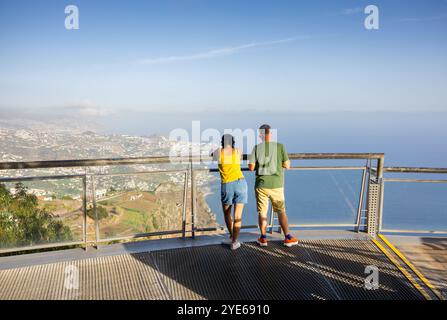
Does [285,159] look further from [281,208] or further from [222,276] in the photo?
[222,276]

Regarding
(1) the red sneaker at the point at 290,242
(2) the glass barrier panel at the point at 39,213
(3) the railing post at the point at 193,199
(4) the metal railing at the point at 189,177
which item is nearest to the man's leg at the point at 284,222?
(1) the red sneaker at the point at 290,242

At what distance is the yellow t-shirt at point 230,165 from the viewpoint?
15.3 feet

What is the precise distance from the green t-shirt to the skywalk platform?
973 millimetres

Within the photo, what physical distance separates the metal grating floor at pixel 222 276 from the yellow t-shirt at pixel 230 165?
40.7 inches

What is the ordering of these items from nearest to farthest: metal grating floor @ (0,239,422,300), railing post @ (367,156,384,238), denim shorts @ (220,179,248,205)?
1. metal grating floor @ (0,239,422,300)
2. denim shorts @ (220,179,248,205)
3. railing post @ (367,156,384,238)

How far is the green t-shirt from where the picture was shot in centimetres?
477

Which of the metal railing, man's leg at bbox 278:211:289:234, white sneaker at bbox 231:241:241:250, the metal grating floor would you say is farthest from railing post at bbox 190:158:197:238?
man's leg at bbox 278:211:289:234

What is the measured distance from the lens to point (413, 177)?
18.8 feet

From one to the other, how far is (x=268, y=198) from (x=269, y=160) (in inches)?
23.2

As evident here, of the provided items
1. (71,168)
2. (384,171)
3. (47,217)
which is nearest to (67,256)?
(47,217)

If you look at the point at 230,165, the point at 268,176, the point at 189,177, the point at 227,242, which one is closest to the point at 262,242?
the point at 227,242

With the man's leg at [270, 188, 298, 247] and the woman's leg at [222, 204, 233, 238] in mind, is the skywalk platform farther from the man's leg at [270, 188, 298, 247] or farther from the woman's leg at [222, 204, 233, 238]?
the woman's leg at [222, 204, 233, 238]

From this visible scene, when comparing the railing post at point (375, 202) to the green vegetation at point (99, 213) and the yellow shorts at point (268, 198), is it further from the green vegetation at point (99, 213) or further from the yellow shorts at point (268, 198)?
the green vegetation at point (99, 213)

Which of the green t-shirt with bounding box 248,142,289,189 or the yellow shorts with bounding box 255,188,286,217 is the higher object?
the green t-shirt with bounding box 248,142,289,189
